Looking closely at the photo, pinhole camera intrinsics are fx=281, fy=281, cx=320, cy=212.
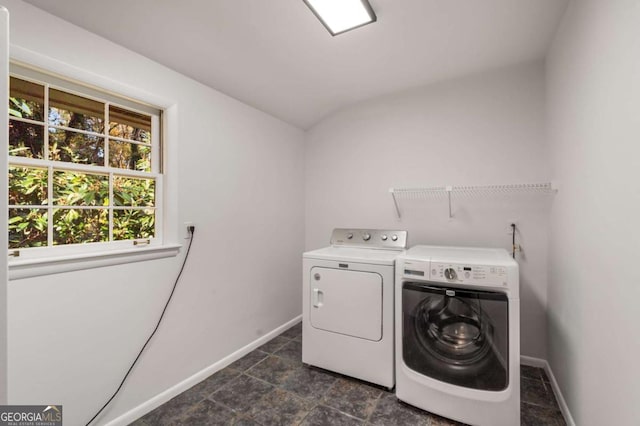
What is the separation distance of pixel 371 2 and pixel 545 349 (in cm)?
273

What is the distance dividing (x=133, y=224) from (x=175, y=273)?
416mm

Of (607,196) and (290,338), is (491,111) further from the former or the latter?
(290,338)

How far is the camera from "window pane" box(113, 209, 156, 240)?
174 centimetres

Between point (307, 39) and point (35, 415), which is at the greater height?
point (307, 39)

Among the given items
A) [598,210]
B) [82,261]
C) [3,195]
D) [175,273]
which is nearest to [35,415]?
[82,261]

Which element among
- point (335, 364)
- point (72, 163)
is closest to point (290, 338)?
point (335, 364)

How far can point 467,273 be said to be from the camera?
160 centimetres

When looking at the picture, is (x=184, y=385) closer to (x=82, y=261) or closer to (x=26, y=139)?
(x=82, y=261)

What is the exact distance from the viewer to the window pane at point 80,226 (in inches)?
58.7

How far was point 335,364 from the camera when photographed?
211 cm

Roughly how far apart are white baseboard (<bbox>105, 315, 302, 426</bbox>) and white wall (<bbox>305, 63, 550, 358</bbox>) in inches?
47.7

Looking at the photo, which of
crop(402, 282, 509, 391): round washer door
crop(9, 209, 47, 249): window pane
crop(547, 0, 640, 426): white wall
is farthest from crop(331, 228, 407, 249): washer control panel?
crop(9, 209, 47, 249): window pane

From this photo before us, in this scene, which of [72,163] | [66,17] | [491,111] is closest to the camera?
[66,17]

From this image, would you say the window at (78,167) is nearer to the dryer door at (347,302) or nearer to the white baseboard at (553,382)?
the dryer door at (347,302)
